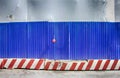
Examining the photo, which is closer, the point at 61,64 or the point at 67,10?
the point at 61,64

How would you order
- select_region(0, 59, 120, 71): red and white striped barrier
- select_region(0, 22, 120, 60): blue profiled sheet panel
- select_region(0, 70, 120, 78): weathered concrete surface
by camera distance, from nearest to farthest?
select_region(0, 70, 120, 78): weathered concrete surface < select_region(0, 59, 120, 71): red and white striped barrier < select_region(0, 22, 120, 60): blue profiled sheet panel

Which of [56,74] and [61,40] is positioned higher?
[61,40]

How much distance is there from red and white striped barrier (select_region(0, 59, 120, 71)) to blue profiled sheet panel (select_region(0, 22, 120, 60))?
0.25 meters

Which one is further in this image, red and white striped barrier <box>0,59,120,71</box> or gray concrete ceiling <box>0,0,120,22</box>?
gray concrete ceiling <box>0,0,120,22</box>

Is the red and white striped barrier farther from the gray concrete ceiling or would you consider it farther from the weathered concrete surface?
the gray concrete ceiling

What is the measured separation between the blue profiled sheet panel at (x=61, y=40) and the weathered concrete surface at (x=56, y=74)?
22.8 inches

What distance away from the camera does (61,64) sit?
11.2 meters

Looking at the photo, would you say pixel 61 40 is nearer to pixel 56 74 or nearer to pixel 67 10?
pixel 67 10

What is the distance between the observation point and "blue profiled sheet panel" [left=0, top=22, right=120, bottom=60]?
444 inches

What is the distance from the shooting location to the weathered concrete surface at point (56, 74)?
10.7 m

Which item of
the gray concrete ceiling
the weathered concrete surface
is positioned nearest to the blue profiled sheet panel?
the gray concrete ceiling

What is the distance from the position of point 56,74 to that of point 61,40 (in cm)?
121

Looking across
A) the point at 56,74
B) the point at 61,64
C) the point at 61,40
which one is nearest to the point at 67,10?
the point at 61,40

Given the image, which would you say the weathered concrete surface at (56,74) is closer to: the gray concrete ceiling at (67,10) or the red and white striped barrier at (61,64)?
the red and white striped barrier at (61,64)
